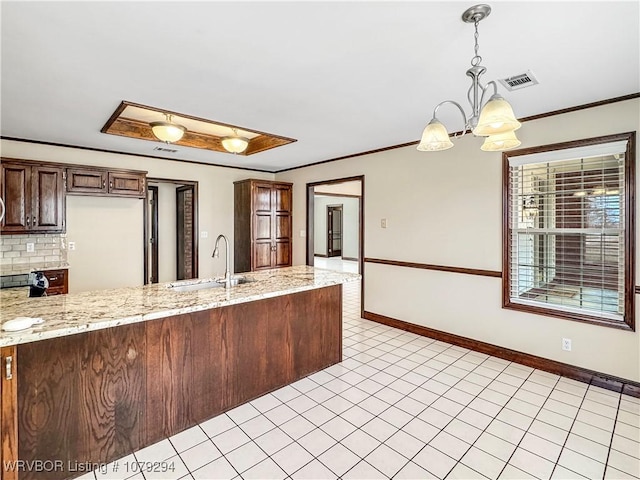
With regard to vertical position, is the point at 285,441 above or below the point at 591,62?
below

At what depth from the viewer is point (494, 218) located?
349 cm

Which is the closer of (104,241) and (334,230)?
(104,241)

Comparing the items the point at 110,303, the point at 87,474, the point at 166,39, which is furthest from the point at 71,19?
the point at 87,474

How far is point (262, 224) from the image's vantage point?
229 inches

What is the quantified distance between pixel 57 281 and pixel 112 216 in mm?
1250

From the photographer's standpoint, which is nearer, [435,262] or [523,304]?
[523,304]

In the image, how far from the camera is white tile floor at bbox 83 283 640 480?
1920 mm

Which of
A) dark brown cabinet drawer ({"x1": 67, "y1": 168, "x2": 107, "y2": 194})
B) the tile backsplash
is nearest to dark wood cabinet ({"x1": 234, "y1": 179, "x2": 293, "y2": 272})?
dark brown cabinet drawer ({"x1": 67, "y1": 168, "x2": 107, "y2": 194})

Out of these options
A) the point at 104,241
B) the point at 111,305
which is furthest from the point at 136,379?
the point at 104,241

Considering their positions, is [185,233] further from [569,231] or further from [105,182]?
[569,231]

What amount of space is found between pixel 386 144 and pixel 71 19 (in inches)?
134

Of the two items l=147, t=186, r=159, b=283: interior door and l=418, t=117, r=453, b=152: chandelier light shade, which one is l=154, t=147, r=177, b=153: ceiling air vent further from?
l=418, t=117, r=453, b=152: chandelier light shade

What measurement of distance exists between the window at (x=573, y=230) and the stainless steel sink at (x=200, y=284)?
2712mm

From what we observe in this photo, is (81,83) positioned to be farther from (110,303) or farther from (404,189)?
(404,189)
